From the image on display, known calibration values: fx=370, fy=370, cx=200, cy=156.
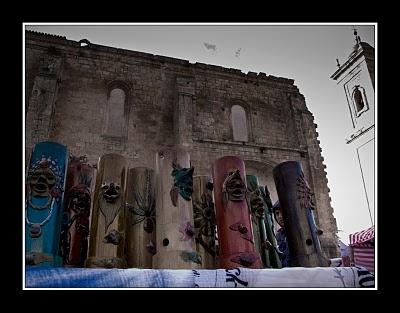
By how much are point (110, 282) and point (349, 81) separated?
16.4m

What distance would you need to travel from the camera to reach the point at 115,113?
10.4 m

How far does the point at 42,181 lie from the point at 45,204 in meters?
0.14

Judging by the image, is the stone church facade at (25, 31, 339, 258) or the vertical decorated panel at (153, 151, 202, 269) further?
the stone church facade at (25, 31, 339, 258)

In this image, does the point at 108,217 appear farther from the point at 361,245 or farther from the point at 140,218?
the point at 361,245

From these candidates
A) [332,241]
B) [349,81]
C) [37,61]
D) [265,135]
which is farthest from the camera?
[349,81]

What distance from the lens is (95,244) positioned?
2.18 meters

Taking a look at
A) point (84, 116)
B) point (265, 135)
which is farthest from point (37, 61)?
point (265, 135)

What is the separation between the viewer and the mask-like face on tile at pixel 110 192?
2.33 metres

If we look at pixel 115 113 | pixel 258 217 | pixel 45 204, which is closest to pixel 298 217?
pixel 258 217

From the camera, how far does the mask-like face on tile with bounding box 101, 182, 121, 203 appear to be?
233 cm

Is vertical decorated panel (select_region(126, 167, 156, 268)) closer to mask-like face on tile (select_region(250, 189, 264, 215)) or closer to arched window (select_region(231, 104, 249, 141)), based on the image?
mask-like face on tile (select_region(250, 189, 264, 215))

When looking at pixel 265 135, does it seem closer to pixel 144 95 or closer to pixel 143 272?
pixel 144 95

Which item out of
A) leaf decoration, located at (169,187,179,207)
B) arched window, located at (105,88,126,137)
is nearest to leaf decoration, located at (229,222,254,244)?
leaf decoration, located at (169,187,179,207)

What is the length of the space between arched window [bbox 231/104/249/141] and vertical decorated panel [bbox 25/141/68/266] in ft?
29.0
